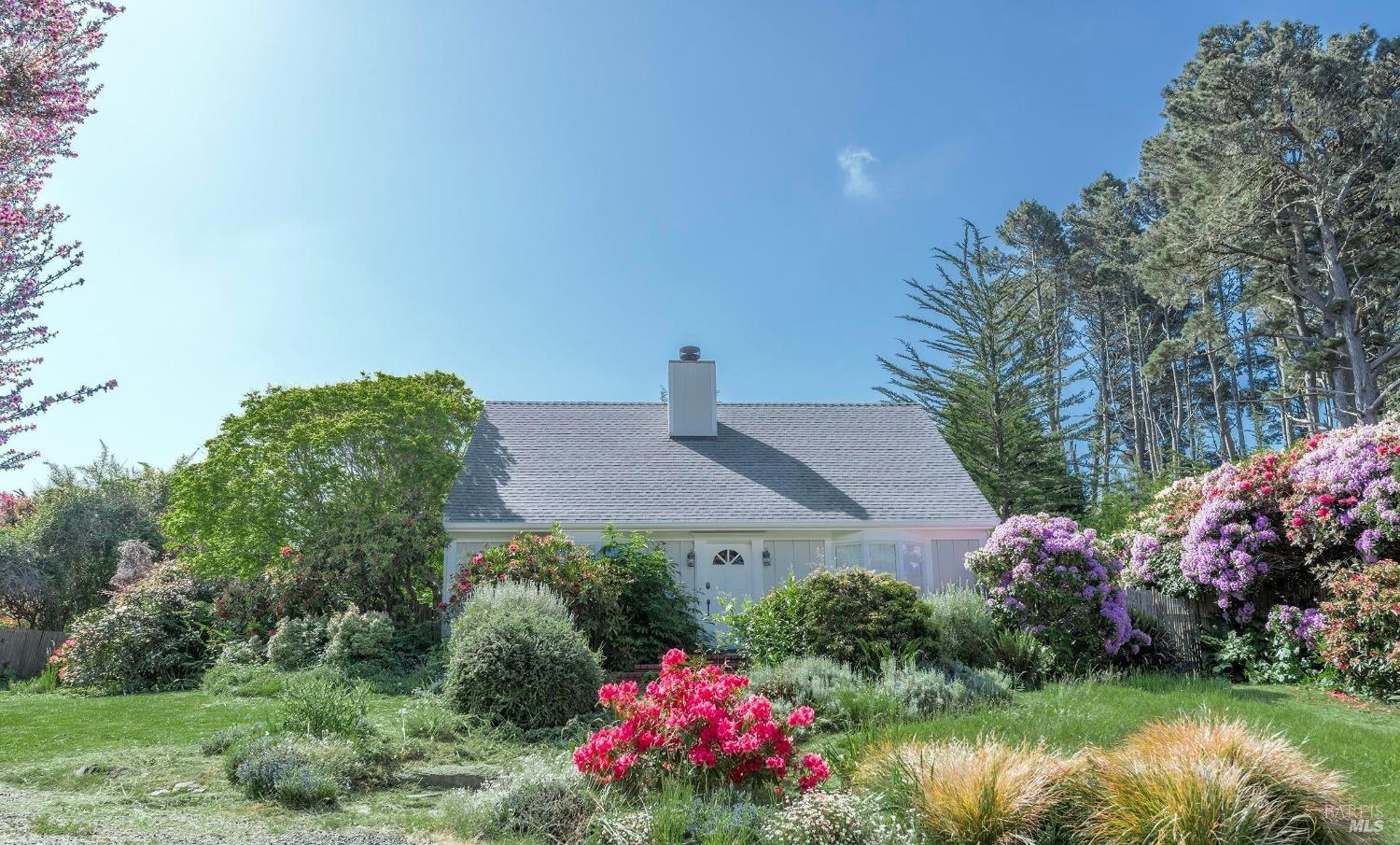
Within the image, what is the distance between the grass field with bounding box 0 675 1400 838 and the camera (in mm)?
5285

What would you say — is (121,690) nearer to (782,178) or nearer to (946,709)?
(946,709)

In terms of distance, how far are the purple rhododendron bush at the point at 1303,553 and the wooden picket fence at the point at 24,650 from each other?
711 inches

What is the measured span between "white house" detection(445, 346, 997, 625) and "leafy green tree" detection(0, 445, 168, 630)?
370 inches

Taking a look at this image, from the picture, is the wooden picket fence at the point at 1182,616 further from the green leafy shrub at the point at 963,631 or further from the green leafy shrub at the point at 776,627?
the green leafy shrub at the point at 776,627

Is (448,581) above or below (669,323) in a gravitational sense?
below

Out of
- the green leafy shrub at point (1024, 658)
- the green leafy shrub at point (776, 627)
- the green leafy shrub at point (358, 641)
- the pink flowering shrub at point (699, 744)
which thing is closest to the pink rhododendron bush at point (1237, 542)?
the green leafy shrub at point (1024, 658)

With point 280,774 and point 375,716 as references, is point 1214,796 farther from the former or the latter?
point 375,716

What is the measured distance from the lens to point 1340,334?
19469 millimetres

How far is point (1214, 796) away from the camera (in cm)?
414

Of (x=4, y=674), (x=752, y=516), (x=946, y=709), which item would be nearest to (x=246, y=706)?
(x=946, y=709)

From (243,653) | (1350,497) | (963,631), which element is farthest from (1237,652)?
(243,653)

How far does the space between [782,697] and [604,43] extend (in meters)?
7.74

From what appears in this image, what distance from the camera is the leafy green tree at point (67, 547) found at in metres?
17.8

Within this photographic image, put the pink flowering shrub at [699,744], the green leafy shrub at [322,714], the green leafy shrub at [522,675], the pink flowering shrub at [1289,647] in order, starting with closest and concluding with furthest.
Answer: the pink flowering shrub at [699,744]
the green leafy shrub at [322,714]
the green leafy shrub at [522,675]
the pink flowering shrub at [1289,647]
